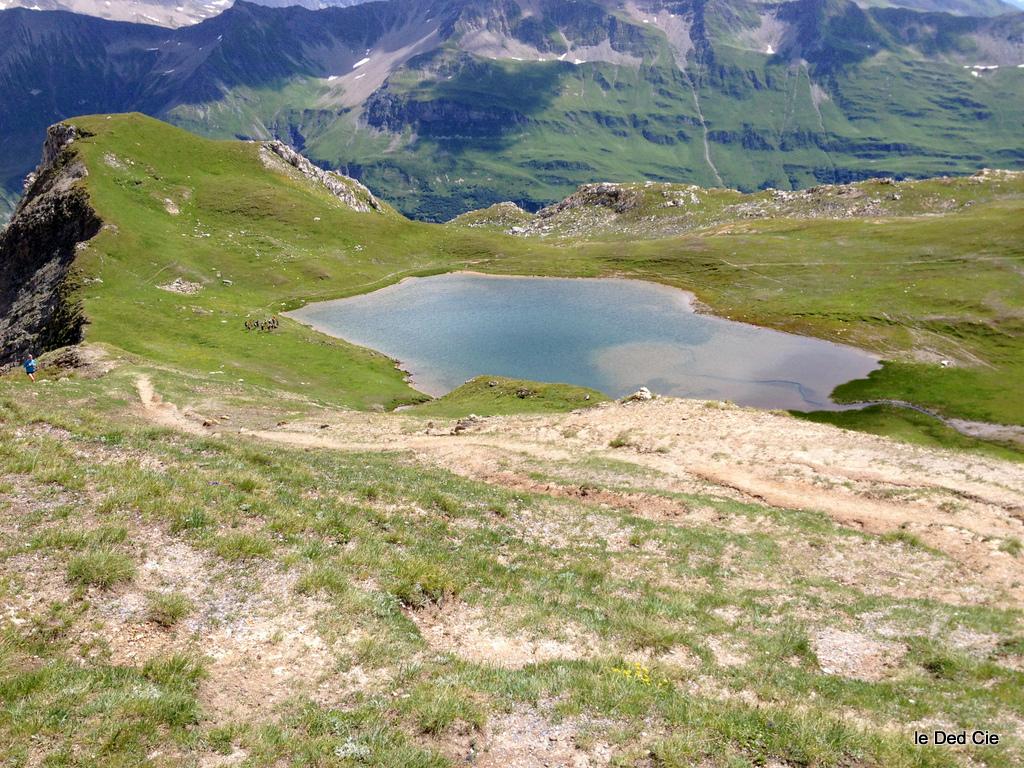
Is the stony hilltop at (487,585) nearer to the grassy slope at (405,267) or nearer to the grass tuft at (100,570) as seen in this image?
the grass tuft at (100,570)

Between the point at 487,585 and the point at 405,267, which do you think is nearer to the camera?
the point at 487,585

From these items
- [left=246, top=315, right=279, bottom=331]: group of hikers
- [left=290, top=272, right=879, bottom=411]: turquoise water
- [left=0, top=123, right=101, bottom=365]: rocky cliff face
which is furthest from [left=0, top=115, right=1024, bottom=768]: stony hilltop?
[left=0, top=123, right=101, bottom=365]: rocky cliff face

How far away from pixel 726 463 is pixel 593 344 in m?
58.0

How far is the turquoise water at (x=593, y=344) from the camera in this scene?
266 ft

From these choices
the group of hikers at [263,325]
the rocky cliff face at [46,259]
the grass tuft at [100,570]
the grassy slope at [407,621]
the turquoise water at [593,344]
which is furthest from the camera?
the group of hikers at [263,325]

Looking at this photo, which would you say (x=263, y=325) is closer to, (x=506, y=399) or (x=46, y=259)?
(x=506, y=399)

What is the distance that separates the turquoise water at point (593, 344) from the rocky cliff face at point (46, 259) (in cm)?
3920

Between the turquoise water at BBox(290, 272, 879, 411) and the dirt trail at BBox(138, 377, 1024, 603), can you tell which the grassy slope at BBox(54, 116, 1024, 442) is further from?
the dirt trail at BBox(138, 377, 1024, 603)

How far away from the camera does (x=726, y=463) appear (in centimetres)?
3822

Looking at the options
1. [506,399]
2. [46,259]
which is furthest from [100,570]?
[46,259]

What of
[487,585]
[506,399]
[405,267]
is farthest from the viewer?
[405,267]

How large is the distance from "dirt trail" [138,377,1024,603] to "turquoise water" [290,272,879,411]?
95.1 feet

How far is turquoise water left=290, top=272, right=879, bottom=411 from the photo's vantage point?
266 ft

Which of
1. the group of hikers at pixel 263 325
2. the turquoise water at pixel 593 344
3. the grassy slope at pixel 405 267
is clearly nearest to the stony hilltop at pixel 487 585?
the grassy slope at pixel 405 267
